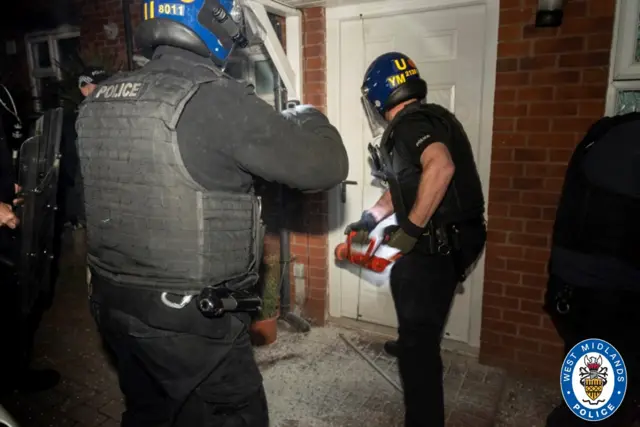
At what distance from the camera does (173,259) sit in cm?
168

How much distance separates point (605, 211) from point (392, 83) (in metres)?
1.26

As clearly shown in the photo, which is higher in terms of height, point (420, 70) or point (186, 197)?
point (420, 70)

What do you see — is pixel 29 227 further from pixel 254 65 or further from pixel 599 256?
pixel 599 256

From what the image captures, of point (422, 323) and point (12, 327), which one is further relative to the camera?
point (12, 327)

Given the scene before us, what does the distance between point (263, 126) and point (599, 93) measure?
2147 millimetres

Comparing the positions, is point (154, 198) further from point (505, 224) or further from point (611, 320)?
point (505, 224)

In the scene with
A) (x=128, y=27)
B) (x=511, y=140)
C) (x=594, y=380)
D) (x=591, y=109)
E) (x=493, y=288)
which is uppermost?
(x=128, y=27)

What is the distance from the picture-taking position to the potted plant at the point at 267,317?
3623 millimetres

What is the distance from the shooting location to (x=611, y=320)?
205 cm

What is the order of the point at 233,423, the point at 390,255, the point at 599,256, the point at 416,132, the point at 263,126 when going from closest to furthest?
the point at 263,126, the point at 233,423, the point at 599,256, the point at 416,132, the point at 390,255

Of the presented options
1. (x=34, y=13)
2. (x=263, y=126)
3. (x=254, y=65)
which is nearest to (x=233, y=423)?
(x=263, y=126)

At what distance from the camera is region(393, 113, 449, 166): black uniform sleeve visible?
234cm

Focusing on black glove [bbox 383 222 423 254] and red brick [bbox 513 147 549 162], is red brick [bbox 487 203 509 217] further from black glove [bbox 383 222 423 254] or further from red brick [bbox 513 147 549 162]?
black glove [bbox 383 222 423 254]

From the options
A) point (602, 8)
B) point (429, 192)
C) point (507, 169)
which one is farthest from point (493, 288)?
point (602, 8)
